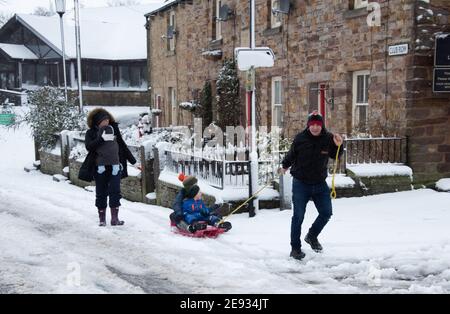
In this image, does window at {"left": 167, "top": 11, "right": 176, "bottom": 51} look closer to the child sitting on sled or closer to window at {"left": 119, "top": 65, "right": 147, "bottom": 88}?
window at {"left": 119, "top": 65, "right": 147, "bottom": 88}

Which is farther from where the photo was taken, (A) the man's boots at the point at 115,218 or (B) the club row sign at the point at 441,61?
(B) the club row sign at the point at 441,61

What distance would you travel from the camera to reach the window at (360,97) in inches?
476

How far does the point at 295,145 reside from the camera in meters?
6.45

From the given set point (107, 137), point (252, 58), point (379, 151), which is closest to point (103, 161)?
point (107, 137)

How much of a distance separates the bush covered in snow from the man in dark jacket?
13.7 m

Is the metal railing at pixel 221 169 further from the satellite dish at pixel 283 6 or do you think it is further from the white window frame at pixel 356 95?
the satellite dish at pixel 283 6

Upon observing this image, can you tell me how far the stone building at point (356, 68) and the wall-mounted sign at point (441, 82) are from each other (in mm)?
220

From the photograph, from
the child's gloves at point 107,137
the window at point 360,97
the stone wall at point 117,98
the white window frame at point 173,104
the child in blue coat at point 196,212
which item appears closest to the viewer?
the child in blue coat at point 196,212

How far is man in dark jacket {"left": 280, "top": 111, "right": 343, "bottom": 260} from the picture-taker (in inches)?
249

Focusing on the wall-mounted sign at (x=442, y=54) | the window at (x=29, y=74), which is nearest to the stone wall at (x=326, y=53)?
the wall-mounted sign at (x=442, y=54)

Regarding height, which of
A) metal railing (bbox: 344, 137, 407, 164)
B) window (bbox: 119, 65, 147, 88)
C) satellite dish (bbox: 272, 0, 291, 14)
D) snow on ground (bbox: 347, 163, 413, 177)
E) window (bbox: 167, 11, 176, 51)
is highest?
window (bbox: 167, 11, 176, 51)

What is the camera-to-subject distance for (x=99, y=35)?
130 feet

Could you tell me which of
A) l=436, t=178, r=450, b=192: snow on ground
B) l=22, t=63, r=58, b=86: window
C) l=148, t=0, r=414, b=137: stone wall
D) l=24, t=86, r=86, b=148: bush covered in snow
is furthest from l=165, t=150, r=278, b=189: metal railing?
l=22, t=63, r=58, b=86: window
